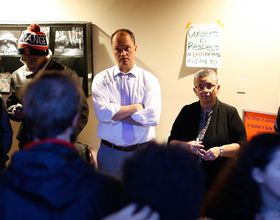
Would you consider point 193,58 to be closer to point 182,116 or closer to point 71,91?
point 182,116

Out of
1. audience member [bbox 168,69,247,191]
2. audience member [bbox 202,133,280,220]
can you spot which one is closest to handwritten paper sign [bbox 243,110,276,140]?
audience member [bbox 168,69,247,191]

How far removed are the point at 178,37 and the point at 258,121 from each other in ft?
4.34

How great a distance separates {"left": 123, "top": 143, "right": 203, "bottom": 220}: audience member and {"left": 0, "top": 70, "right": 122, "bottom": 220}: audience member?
0.12 m

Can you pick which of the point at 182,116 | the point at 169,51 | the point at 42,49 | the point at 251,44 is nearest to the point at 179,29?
the point at 169,51

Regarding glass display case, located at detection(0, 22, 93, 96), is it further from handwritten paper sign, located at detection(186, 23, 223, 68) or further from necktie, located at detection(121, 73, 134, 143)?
handwritten paper sign, located at detection(186, 23, 223, 68)

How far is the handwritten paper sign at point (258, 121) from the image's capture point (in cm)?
270

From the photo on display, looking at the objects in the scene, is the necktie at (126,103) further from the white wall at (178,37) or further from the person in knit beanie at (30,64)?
the white wall at (178,37)

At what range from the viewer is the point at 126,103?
2365mm

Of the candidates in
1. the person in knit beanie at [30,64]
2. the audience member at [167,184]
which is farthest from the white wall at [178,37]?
the audience member at [167,184]

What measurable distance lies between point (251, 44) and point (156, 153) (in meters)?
2.50

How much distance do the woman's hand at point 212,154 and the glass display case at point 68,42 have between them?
181cm

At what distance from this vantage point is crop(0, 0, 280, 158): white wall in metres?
2.66

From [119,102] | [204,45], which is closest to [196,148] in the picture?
[119,102]

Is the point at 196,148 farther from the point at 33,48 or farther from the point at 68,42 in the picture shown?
the point at 68,42
